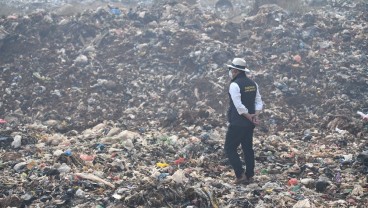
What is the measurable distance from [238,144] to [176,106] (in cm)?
382

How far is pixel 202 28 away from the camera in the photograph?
11477mm

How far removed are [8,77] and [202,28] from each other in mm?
5420

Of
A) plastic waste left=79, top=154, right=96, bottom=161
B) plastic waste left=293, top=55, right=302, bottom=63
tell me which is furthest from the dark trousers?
plastic waste left=293, top=55, right=302, bottom=63

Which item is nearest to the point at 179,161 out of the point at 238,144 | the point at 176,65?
the point at 238,144

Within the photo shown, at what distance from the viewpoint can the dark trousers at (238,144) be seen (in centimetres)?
465

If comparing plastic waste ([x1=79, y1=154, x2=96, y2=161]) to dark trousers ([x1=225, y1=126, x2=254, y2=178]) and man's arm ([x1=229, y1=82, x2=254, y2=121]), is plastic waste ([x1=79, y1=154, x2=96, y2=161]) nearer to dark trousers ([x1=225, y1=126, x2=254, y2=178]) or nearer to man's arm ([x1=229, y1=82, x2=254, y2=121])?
dark trousers ([x1=225, y1=126, x2=254, y2=178])

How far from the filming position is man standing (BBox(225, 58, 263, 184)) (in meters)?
4.54

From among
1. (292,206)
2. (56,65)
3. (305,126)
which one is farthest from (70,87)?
(292,206)

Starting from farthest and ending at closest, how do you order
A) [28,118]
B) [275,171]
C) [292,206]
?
[28,118]
[275,171]
[292,206]

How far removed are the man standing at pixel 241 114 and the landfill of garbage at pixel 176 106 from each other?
27 cm

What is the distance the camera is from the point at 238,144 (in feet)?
15.5

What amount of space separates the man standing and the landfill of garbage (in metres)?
0.27

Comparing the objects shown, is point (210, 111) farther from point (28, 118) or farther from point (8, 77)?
point (8, 77)

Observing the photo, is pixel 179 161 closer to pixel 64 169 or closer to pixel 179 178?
pixel 179 178
